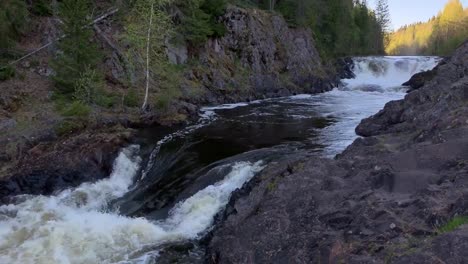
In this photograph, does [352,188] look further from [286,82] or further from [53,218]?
[286,82]

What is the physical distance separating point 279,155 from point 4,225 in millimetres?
9265

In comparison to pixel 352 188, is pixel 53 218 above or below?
below

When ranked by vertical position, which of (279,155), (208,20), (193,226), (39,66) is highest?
(208,20)

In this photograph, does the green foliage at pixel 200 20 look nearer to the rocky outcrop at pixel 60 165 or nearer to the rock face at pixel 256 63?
the rock face at pixel 256 63

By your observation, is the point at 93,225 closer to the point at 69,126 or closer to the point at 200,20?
the point at 69,126

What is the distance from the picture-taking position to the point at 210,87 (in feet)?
112

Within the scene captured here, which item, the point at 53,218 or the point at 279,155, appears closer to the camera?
the point at 53,218

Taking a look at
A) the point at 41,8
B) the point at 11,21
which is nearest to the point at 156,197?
the point at 11,21

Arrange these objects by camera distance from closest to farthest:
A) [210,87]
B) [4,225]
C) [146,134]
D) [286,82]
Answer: [4,225], [146,134], [210,87], [286,82]

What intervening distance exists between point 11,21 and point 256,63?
22649mm

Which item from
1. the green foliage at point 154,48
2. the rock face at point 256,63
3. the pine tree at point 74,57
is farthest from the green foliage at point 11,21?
the rock face at point 256,63

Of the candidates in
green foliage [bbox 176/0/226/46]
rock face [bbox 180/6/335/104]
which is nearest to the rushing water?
rock face [bbox 180/6/335/104]

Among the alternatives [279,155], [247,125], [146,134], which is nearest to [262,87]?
[247,125]

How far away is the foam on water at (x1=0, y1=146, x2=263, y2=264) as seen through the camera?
409 inches
